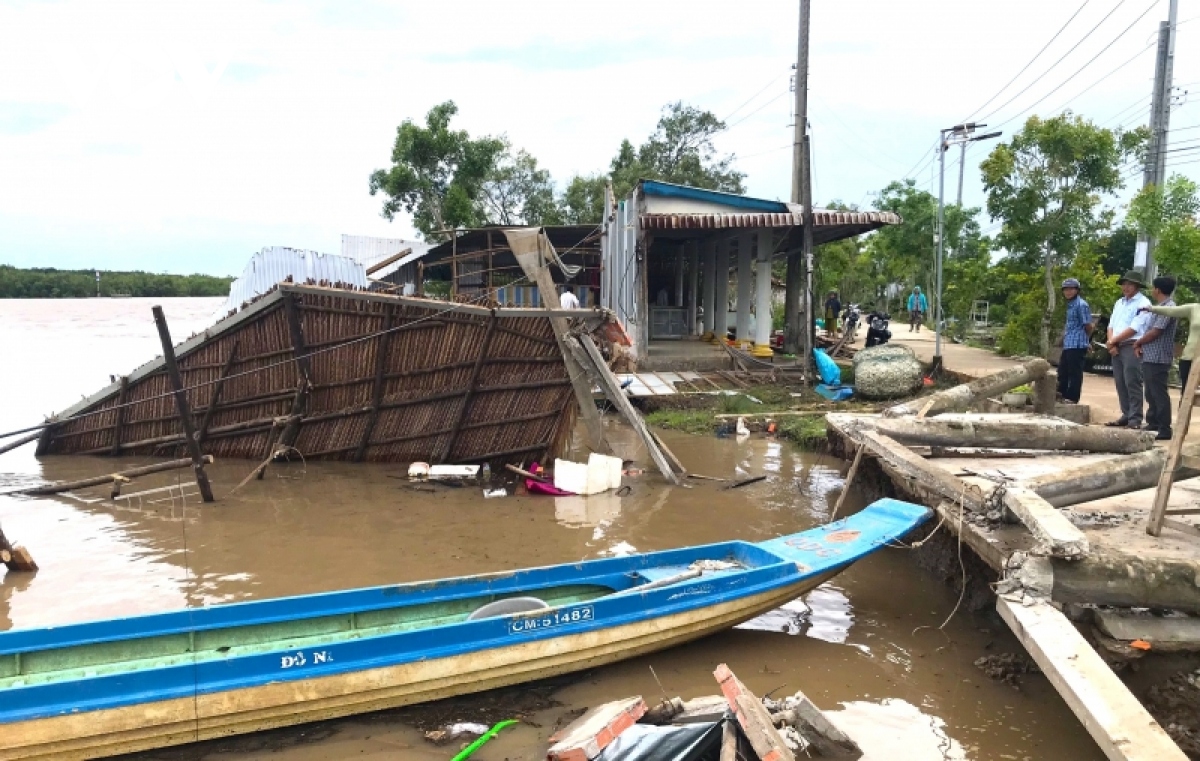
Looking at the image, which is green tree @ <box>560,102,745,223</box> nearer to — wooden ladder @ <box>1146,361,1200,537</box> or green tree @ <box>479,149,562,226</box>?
green tree @ <box>479,149,562,226</box>

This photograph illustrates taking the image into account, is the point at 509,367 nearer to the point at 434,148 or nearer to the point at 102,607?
the point at 102,607

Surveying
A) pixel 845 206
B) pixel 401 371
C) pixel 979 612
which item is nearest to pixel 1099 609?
pixel 979 612

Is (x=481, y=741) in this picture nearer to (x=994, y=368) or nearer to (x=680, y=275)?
(x=994, y=368)

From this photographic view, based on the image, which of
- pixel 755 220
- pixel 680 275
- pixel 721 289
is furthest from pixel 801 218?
pixel 680 275

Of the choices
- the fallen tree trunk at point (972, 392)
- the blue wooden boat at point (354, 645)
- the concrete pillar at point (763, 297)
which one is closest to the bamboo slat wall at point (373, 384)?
the fallen tree trunk at point (972, 392)

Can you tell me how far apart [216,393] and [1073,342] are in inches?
471

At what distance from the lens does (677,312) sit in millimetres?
20438

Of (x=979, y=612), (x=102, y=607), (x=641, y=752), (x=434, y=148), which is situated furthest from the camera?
(x=434, y=148)

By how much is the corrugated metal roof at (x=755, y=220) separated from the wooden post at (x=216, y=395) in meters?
7.69

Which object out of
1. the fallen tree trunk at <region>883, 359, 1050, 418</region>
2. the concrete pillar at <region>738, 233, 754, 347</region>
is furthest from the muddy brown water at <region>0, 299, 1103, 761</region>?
the concrete pillar at <region>738, 233, 754, 347</region>

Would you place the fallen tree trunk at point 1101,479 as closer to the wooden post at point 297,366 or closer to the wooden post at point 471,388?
the wooden post at point 471,388

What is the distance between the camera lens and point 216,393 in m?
11.0

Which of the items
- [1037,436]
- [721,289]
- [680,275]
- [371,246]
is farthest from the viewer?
[371,246]

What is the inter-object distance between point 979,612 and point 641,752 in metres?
3.65
